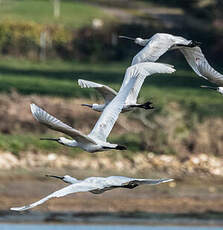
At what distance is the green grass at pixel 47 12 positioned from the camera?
57.9 meters

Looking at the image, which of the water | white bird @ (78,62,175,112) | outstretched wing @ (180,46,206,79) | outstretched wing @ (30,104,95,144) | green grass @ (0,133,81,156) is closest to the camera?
outstretched wing @ (30,104,95,144)

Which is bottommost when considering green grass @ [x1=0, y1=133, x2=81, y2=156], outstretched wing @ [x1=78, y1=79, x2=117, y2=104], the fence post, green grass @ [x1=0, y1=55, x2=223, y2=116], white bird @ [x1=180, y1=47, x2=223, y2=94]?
the fence post

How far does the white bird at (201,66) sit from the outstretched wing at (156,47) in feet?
0.61

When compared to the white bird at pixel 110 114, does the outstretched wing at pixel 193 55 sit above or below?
above

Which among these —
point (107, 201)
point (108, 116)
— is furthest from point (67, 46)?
point (108, 116)

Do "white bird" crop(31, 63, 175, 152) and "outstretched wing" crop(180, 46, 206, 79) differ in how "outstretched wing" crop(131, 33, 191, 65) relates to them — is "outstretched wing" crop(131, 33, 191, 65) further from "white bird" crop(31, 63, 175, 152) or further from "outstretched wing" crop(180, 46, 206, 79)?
"white bird" crop(31, 63, 175, 152)

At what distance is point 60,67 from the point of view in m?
48.4

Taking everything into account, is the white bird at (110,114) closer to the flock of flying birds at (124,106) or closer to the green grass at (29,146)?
the flock of flying birds at (124,106)

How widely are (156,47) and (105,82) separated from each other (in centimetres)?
2811

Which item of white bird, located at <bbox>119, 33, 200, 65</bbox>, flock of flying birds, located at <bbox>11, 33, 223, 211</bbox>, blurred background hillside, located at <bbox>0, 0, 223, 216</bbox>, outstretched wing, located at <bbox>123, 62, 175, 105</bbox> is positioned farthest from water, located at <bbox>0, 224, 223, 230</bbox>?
outstretched wing, located at <bbox>123, 62, 175, 105</bbox>

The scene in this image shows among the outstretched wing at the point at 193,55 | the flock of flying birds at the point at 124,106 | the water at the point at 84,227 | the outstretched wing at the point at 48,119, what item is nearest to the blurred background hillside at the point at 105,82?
the water at the point at 84,227

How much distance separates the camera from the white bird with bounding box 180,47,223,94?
1373 cm

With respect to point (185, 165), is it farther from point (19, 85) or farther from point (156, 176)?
point (19, 85)

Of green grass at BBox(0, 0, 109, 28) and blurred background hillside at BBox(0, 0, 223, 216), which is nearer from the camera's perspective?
blurred background hillside at BBox(0, 0, 223, 216)
